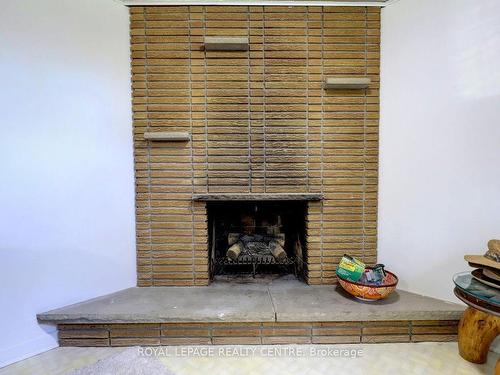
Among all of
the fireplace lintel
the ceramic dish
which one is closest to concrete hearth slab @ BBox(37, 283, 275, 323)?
the fireplace lintel

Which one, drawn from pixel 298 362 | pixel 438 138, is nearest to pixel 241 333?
pixel 298 362

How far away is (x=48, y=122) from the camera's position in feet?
5.30

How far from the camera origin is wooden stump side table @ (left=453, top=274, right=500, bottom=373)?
51.8 inches

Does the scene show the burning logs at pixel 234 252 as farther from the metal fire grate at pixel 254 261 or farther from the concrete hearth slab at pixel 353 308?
the concrete hearth slab at pixel 353 308

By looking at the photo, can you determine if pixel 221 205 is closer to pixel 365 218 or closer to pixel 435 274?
pixel 365 218

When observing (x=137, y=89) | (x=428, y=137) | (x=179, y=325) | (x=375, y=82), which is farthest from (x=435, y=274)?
(x=137, y=89)

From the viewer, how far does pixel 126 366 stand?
4.76ft

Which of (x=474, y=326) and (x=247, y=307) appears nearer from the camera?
(x=474, y=326)

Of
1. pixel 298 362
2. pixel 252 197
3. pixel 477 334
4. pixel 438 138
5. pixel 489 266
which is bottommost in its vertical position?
pixel 298 362

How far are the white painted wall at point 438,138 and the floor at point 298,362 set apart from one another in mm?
424

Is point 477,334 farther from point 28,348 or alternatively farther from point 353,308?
point 28,348

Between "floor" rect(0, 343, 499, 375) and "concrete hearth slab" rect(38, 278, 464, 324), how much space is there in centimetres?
19

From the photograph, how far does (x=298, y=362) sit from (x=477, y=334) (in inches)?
41.3

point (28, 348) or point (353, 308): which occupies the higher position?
point (353, 308)
